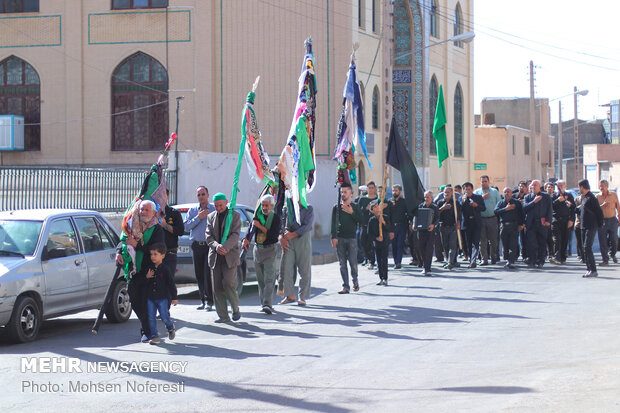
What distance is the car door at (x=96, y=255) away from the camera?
11.5 meters

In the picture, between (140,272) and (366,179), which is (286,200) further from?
(366,179)

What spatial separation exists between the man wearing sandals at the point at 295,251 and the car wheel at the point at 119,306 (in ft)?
8.09

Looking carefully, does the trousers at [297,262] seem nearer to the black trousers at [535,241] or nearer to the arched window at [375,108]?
the black trousers at [535,241]

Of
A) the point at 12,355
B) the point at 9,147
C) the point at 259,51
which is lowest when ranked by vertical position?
the point at 12,355

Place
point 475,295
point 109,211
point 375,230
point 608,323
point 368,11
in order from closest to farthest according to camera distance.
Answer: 1. point 608,323
2. point 475,295
3. point 375,230
4. point 109,211
5. point 368,11

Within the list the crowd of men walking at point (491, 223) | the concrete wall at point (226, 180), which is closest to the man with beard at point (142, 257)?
the crowd of men walking at point (491, 223)

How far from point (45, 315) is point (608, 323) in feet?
22.9

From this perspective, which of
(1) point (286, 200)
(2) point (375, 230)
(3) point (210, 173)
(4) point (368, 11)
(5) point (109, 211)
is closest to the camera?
(1) point (286, 200)

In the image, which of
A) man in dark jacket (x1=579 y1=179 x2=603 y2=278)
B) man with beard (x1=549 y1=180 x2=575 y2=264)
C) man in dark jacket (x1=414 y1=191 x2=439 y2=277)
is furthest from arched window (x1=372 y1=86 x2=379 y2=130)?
man in dark jacket (x1=579 y1=179 x2=603 y2=278)

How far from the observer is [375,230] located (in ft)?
54.2

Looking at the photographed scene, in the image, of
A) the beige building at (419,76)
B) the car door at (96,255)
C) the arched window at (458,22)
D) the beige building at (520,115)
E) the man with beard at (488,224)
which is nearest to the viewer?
the car door at (96,255)

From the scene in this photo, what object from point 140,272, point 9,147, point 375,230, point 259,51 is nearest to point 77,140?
point 9,147

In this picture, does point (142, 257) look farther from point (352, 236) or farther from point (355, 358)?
point (352, 236)

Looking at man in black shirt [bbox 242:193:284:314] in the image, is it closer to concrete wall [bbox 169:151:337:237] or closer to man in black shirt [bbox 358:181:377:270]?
man in black shirt [bbox 358:181:377:270]
